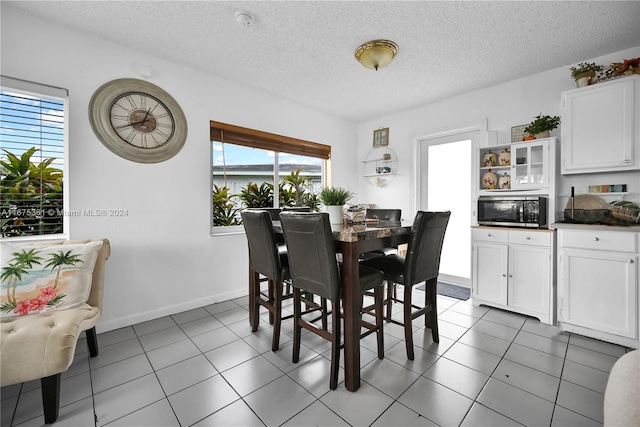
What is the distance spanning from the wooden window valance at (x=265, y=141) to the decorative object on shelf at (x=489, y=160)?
2152 mm

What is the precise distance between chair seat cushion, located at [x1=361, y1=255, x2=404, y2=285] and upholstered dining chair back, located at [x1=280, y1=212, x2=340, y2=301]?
22.1 inches

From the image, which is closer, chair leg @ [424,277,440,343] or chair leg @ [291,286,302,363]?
chair leg @ [291,286,302,363]

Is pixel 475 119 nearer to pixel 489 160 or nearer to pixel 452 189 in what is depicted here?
pixel 489 160

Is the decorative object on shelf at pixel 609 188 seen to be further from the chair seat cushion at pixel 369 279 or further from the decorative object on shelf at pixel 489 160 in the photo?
the chair seat cushion at pixel 369 279

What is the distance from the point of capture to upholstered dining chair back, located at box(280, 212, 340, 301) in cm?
161

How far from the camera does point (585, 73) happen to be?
8.32 feet

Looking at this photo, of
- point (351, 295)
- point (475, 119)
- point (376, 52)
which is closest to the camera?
point (351, 295)

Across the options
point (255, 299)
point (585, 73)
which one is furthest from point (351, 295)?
point (585, 73)

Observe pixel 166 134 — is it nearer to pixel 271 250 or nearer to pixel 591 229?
pixel 271 250

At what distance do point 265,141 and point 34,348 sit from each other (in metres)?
2.86

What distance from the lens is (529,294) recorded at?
2699 millimetres

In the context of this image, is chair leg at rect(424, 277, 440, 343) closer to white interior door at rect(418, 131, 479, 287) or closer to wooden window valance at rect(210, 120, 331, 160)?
white interior door at rect(418, 131, 479, 287)

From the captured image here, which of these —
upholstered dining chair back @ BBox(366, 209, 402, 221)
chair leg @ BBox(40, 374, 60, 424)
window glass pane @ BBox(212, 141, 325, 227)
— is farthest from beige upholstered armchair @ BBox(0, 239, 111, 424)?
upholstered dining chair back @ BBox(366, 209, 402, 221)

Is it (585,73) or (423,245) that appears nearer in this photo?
(423,245)
